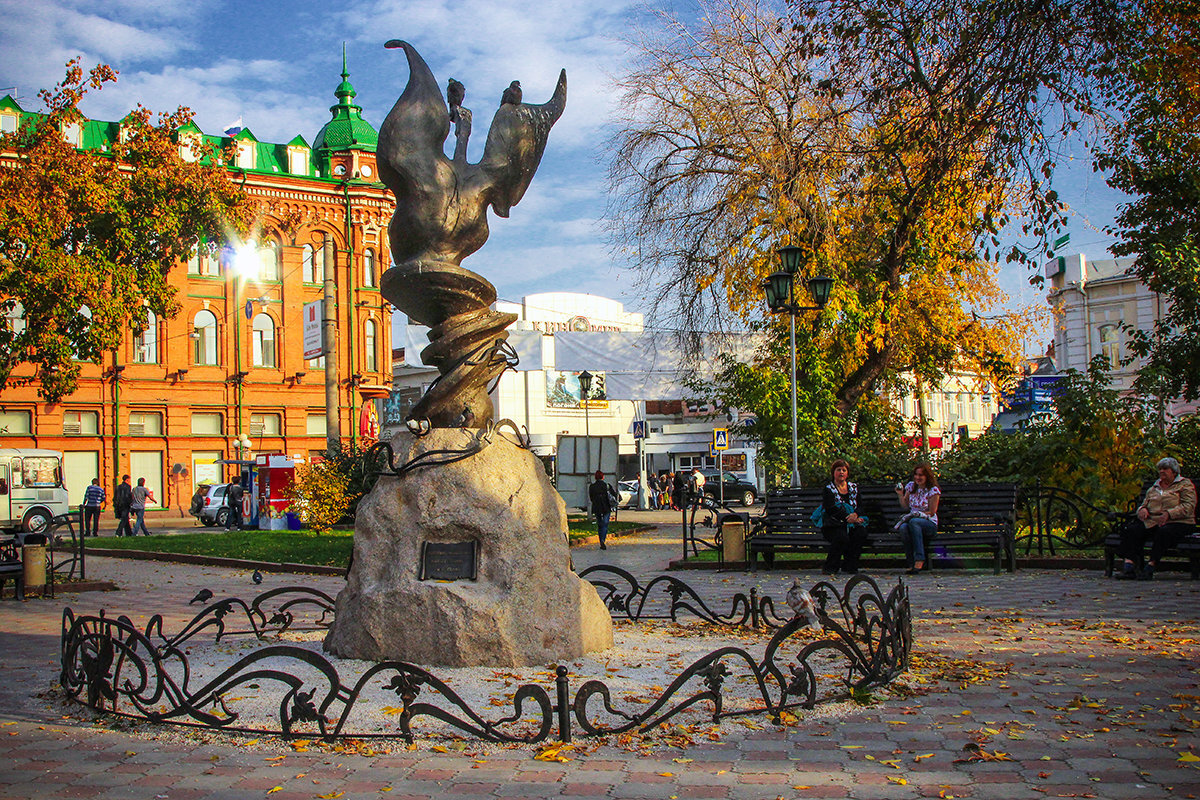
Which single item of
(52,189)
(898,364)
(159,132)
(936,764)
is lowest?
(936,764)

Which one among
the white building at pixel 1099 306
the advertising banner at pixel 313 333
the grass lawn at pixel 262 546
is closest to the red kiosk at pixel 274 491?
the advertising banner at pixel 313 333

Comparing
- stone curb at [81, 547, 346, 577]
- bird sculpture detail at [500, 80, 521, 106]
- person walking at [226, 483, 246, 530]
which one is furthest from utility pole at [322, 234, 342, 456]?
bird sculpture detail at [500, 80, 521, 106]

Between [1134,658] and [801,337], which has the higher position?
[801,337]

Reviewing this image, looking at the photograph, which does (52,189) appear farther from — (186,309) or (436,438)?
(186,309)

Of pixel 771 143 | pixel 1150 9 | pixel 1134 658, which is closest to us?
pixel 1134 658

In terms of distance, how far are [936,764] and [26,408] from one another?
140ft

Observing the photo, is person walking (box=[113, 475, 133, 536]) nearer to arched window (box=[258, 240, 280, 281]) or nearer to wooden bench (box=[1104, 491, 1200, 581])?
arched window (box=[258, 240, 280, 281])

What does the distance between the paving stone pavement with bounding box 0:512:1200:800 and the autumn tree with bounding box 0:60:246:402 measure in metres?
15.5

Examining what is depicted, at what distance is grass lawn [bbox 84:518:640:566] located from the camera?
16797mm

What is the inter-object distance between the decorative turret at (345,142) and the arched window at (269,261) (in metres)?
4.56

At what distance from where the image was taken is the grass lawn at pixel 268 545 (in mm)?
16797

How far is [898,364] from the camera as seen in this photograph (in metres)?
27.5

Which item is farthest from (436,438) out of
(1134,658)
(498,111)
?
(1134,658)

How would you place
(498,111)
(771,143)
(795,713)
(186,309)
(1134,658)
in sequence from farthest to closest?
1. (186,309)
2. (771,143)
3. (498,111)
4. (1134,658)
5. (795,713)
